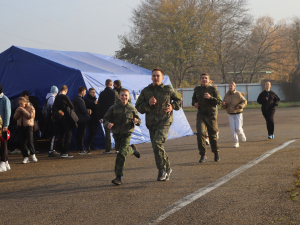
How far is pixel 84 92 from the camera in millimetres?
10680

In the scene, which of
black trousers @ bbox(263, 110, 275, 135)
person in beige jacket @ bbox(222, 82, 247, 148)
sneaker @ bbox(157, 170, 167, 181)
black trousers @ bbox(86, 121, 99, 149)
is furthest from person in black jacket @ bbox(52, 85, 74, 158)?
black trousers @ bbox(263, 110, 275, 135)

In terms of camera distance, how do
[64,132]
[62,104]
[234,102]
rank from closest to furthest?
[62,104]
[64,132]
[234,102]

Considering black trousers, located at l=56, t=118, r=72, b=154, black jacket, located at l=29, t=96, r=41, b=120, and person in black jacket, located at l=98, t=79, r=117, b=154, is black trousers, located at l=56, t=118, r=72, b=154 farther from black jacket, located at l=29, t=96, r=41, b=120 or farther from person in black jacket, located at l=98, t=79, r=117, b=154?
black jacket, located at l=29, t=96, r=41, b=120

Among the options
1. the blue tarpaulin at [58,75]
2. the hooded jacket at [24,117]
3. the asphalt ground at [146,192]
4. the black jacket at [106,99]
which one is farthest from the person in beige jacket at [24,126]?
the blue tarpaulin at [58,75]

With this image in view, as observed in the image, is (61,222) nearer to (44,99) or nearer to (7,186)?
(7,186)

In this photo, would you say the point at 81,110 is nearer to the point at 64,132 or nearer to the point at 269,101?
the point at 64,132

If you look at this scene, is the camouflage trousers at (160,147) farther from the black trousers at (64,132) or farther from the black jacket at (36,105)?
the black jacket at (36,105)

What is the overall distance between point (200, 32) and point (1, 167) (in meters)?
36.3

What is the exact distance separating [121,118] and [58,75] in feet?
20.1

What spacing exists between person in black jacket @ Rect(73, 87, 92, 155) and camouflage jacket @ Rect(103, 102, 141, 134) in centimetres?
404

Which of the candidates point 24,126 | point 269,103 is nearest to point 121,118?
point 24,126

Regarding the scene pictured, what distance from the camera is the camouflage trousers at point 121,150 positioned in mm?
6336

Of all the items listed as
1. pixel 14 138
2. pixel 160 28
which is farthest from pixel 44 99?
pixel 160 28

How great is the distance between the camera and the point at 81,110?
34.6 feet
